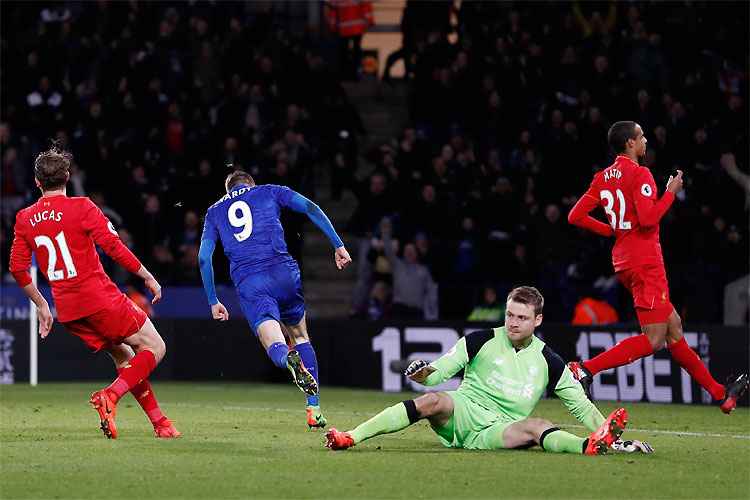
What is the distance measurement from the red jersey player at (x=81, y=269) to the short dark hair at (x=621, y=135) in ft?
11.7

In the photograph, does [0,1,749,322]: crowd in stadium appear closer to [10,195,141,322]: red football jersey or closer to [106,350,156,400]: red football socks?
[106,350,156,400]: red football socks

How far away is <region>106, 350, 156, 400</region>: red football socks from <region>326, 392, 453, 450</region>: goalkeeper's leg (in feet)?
5.79

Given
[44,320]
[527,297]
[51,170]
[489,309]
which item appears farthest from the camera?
[489,309]

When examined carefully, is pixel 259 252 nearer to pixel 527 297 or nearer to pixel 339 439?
pixel 339 439

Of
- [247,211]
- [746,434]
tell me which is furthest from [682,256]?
[247,211]

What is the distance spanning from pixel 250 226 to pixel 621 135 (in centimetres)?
280

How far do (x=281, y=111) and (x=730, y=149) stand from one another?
6.65m

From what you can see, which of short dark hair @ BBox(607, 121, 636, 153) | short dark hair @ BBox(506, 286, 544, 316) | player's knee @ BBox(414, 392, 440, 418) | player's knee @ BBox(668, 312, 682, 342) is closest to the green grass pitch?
player's knee @ BBox(414, 392, 440, 418)

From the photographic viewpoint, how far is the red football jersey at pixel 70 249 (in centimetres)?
1051

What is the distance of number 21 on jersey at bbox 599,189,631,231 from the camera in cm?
1147

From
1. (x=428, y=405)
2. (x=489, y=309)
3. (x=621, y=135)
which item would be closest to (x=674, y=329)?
(x=621, y=135)

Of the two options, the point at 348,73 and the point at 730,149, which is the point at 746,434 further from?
the point at 348,73

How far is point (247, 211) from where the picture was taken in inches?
451

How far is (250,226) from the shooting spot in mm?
11430
